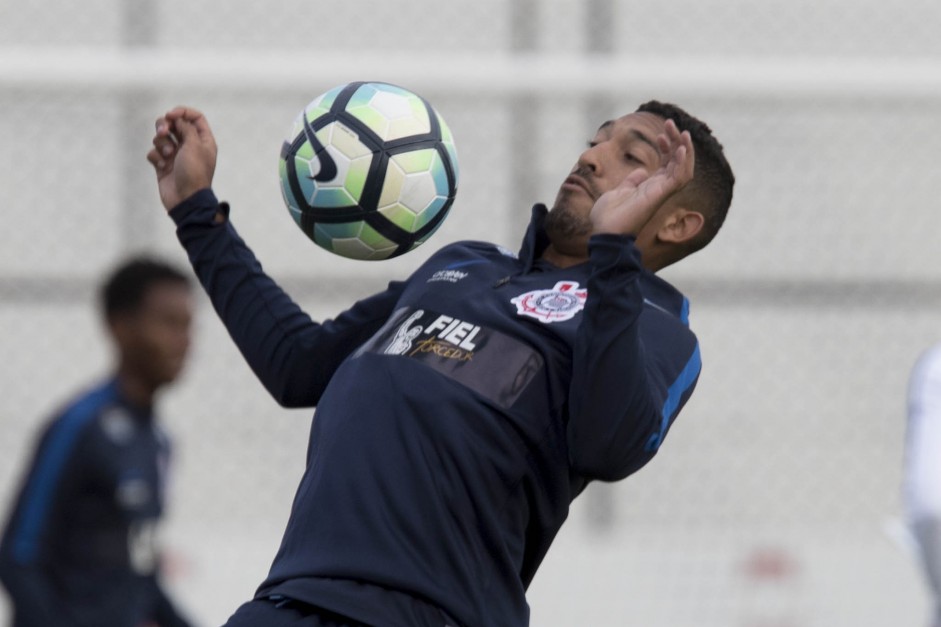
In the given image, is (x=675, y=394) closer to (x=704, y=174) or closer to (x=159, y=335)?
(x=704, y=174)

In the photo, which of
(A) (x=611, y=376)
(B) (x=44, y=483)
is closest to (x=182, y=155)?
(A) (x=611, y=376)

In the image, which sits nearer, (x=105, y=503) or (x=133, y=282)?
(x=105, y=503)

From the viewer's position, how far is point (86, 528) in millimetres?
5156

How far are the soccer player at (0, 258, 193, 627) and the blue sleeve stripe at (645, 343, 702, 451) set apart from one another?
2860 mm

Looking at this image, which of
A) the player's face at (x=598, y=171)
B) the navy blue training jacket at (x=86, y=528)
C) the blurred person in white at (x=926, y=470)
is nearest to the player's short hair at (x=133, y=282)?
the navy blue training jacket at (x=86, y=528)

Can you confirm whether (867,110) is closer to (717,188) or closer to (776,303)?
(776,303)

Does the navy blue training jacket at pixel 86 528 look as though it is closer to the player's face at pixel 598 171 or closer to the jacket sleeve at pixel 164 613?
the jacket sleeve at pixel 164 613

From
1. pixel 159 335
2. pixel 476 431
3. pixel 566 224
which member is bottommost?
pixel 159 335

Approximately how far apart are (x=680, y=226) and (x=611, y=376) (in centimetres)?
67

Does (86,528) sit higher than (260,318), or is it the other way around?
(260,318)

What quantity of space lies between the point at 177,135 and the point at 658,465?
3835 millimetres

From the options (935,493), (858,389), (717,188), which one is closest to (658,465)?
(858,389)

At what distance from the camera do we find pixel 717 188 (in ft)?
10.2

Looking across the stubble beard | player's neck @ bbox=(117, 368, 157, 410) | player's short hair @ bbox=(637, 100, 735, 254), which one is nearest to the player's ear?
player's short hair @ bbox=(637, 100, 735, 254)
